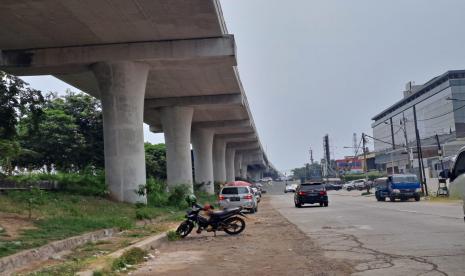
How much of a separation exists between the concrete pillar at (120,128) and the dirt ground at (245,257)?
11.2 metres

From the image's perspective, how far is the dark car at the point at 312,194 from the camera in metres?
34.3

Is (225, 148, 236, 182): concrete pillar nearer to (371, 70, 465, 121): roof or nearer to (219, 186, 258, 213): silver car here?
(371, 70, 465, 121): roof

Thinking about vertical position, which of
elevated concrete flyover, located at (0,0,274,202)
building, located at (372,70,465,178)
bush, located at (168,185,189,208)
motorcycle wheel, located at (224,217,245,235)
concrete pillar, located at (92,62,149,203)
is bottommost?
motorcycle wheel, located at (224,217,245,235)

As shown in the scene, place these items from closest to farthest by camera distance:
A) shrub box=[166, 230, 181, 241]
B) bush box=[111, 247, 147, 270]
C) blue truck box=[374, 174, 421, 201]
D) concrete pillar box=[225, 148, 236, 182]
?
bush box=[111, 247, 147, 270], shrub box=[166, 230, 181, 241], blue truck box=[374, 174, 421, 201], concrete pillar box=[225, 148, 236, 182]

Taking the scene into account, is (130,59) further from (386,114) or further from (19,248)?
(386,114)

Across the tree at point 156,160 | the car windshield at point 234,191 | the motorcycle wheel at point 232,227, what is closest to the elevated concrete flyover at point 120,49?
the car windshield at point 234,191

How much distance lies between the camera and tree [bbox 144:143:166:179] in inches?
2613

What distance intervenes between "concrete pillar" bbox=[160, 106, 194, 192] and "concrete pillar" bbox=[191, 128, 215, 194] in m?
14.4

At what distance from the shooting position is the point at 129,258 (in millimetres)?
10883

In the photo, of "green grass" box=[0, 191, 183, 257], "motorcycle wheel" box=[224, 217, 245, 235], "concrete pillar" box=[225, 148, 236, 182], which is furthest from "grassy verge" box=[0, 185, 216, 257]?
"concrete pillar" box=[225, 148, 236, 182]

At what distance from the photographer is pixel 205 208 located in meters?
16.8

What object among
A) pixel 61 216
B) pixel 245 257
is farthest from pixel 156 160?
pixel 245 257

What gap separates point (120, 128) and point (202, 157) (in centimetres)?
3256

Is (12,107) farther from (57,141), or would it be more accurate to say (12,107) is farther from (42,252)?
(57,141)
